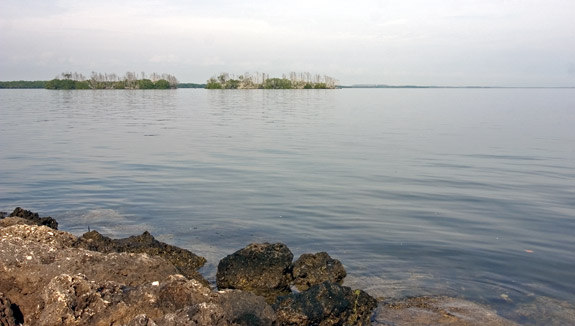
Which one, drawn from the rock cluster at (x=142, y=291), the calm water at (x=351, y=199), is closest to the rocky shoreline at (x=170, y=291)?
the rock cluster at (x=142, y=291)

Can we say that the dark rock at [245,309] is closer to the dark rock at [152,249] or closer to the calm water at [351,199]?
the calm water at [351,199]

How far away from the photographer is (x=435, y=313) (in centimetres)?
773

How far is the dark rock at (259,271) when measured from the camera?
8578 mm

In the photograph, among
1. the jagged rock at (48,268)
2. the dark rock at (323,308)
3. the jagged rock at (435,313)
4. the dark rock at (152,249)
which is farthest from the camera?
the dark rock at (152,249)

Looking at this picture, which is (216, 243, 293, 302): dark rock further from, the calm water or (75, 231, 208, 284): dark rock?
the calm water

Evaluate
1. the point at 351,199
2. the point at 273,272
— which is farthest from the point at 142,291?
the point at 351,199

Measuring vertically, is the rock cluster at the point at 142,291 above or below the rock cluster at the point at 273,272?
above

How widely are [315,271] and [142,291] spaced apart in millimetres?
3514

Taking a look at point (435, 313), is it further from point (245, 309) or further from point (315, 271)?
point (245, 309)

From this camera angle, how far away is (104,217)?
13.4 m

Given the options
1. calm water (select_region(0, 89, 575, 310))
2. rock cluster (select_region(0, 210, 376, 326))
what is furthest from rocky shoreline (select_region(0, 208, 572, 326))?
calm water (select_region(0, 89, 575, 310))

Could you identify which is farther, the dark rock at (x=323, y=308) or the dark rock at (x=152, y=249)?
the dark rock at (x=152, y=249)

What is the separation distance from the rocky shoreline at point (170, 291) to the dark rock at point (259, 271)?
2 centimetres

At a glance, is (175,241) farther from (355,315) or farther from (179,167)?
(179,167)
